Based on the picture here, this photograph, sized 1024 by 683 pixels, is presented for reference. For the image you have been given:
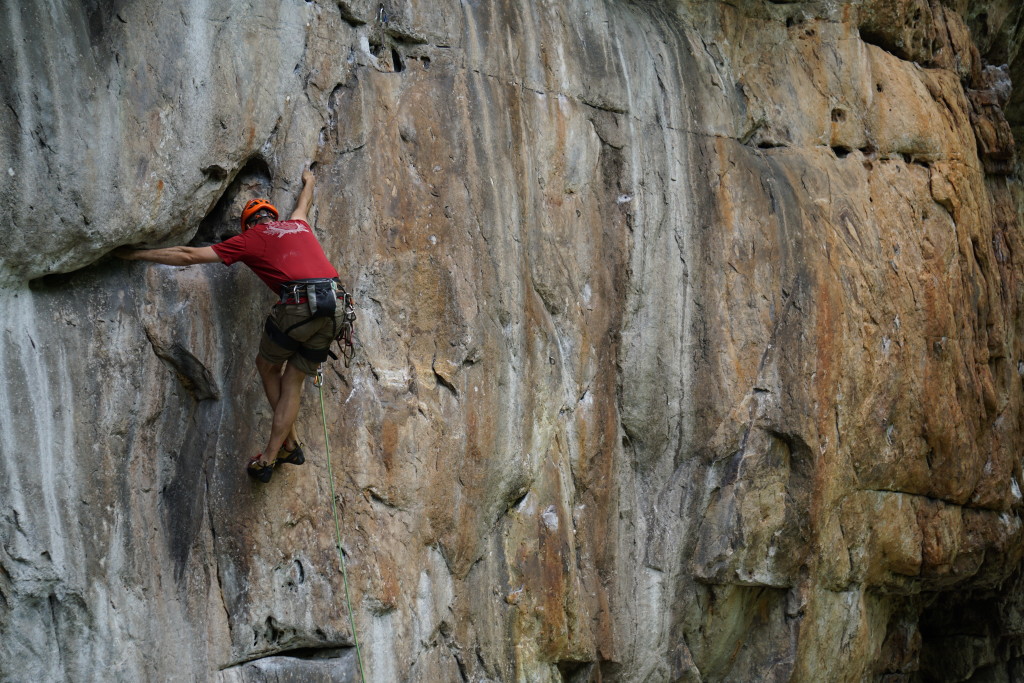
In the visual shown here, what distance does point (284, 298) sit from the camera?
6480mm

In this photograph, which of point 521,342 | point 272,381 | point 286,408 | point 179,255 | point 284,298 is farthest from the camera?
point 521,342

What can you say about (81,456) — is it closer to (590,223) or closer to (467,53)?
(467,53)

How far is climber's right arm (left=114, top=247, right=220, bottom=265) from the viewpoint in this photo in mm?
6379

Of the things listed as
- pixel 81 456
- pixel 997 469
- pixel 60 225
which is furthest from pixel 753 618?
pixel 60 225

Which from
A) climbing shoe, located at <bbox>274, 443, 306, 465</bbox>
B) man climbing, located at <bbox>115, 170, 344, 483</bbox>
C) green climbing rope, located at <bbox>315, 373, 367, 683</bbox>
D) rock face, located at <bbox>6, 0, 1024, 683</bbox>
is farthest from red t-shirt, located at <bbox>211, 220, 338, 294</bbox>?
climbing shoe, located at <bbox>274, 443, 306, 465</bbox>

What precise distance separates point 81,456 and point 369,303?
1.84 meters

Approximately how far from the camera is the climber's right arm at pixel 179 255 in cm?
638

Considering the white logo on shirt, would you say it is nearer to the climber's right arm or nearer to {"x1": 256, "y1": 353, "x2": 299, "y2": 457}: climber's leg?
the climber's right arm

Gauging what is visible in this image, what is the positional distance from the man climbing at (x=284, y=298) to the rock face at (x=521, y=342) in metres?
0.19

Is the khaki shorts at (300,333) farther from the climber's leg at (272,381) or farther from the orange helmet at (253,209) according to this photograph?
the orange helmet at (253,209)

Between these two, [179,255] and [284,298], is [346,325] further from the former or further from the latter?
[179,255]

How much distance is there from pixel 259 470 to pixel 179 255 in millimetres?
1266

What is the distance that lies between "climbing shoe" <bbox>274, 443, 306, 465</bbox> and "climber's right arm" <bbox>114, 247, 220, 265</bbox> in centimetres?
114

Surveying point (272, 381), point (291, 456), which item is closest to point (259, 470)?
point (291, 456)
